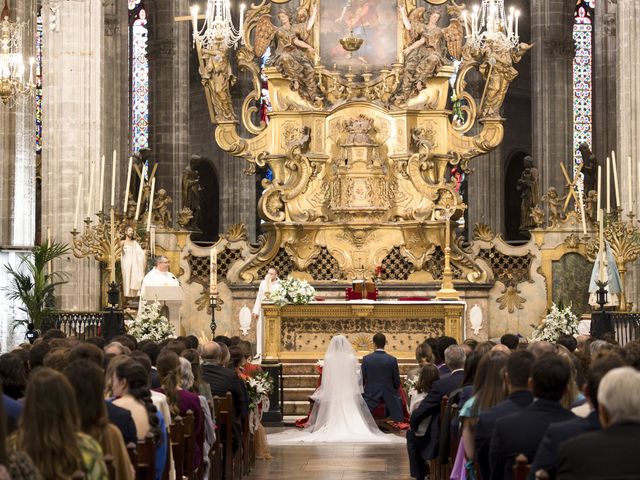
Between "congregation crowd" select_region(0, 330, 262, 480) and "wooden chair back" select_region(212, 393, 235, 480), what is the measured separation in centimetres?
15

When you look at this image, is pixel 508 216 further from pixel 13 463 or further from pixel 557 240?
pixel 13 463

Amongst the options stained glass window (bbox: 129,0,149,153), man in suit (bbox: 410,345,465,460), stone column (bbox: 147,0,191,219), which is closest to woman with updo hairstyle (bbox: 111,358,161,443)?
man in suit (bbox: 410,345,465,460)

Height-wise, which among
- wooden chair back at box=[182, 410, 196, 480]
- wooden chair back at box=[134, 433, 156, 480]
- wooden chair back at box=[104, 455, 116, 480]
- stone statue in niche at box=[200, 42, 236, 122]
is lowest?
wooden chair back at box=[182, 410, 196, 480]

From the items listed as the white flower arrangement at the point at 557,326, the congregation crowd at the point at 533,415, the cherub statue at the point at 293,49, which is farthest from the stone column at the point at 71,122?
the congregation crowd at the point at 533,415

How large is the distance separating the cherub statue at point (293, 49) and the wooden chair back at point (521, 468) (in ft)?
65.4

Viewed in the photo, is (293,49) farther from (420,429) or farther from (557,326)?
(420,429)

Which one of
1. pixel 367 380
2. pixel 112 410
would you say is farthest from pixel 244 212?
pixel 112 410

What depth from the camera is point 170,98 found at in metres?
37.2

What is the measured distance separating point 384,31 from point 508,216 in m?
16.0

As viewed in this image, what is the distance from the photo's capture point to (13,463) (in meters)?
5.70

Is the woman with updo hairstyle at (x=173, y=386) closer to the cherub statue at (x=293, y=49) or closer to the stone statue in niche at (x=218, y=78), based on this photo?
the stone statue in niche at (x=218, y=78)

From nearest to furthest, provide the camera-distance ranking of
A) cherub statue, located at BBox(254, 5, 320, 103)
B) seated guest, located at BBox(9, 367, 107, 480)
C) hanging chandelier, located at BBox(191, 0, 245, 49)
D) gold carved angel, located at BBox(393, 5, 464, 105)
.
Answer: seated guest, located at BBox(9, 367, 107, 480), hanging chandelier, located at BBox(191, 0, 245, 49), gold carved angel, located at BBox(393, 5, 464, 105), cherub statue, located at BBox(254, 5, 320, 103)

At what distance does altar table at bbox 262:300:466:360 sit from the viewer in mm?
24094

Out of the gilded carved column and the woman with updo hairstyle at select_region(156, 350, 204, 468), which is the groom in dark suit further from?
the woman with updo hairstyle at select_region(156, 350, 204, 468)
